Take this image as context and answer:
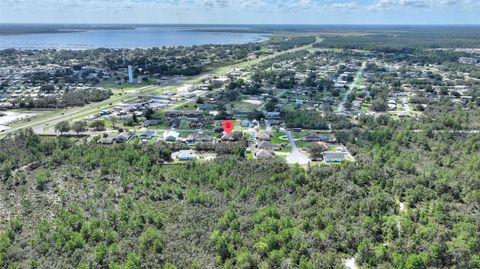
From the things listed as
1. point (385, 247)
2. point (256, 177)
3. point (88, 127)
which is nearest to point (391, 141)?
point (256, 177)

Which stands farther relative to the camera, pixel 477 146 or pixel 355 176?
pixel 477 146

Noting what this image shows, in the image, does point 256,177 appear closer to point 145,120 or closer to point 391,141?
point 391,141

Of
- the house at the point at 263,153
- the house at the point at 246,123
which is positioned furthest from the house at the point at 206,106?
the house at the point at 263,153

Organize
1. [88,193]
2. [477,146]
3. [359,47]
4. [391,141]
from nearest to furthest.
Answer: [88,193], [477,146], [391,141], [359,47]

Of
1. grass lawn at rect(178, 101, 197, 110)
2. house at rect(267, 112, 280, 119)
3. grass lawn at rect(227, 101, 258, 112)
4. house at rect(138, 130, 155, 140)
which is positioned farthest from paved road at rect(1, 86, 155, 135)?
house at rect(267, 112, 280, 119)

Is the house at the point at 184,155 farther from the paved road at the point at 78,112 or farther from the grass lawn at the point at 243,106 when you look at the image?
the paved road at the point at 78,112

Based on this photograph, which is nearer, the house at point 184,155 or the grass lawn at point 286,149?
the house at point 184,155
